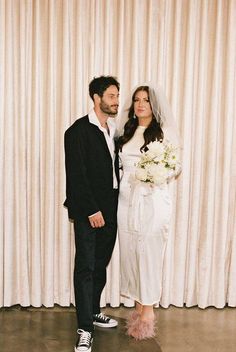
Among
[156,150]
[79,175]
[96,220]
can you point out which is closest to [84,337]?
[96,220]

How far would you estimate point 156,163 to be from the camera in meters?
2.99

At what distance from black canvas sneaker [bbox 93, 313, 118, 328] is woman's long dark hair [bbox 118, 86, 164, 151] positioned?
1.19 m

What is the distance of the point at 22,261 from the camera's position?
3.74m

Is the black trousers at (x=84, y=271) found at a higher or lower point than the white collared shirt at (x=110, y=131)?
lower

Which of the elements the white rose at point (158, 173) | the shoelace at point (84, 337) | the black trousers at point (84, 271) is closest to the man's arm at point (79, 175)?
the black trousers at point (84, 271)

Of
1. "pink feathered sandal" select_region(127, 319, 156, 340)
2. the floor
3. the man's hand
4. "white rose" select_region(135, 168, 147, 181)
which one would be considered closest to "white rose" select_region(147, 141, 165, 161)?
"white rose" select_region(135, 168, 147, 181)

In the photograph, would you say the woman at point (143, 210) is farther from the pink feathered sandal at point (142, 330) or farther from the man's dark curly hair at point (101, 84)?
the man's dark curly hair at point (101, 84)

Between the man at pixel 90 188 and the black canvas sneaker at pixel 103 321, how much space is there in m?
0.22

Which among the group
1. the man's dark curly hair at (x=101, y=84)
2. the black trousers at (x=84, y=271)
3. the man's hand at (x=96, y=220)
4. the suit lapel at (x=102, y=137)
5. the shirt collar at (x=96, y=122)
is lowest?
the black trousers at (x=84, y=271)

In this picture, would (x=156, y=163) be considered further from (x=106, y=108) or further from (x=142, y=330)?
(x=142, y=330)

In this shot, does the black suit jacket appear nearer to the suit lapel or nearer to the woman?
the suit lapel

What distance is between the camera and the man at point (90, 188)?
3.07m

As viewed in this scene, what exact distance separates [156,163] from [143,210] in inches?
13.9

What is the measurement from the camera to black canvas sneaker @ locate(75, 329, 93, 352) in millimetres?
3003
